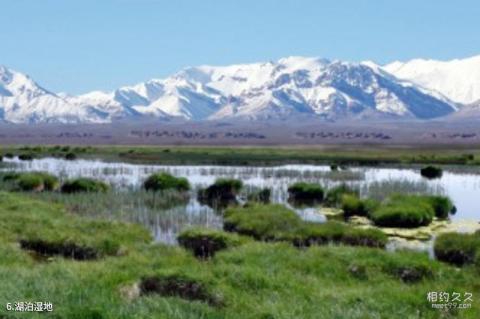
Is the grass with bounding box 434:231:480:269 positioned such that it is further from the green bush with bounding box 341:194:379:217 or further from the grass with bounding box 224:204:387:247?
the green bush with bounding box 341:194:379:217

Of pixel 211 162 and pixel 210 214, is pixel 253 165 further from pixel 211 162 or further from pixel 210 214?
pixel 210 214

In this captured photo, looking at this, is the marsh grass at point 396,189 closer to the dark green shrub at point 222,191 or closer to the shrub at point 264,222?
the dark green shrub at point 222,191

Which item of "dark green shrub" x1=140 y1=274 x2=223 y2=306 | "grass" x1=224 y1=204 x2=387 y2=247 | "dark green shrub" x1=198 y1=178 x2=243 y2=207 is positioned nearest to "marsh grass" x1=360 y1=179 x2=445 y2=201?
"dark green shrub" x1=198 y1=178 x2=243 y2=207

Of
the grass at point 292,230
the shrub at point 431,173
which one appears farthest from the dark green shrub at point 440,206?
the shrub at point 431,173

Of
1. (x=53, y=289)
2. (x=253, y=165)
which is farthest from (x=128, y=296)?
(x=253, y=165)

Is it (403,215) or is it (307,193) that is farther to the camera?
(307,193)

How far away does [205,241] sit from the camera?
96.5 ft

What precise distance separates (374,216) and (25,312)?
2596 cm

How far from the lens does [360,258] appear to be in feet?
78.6

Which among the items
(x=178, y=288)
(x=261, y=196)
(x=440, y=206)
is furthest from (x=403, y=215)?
(x=178, y=288)

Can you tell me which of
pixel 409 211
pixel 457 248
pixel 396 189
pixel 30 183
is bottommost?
pixel 396 189

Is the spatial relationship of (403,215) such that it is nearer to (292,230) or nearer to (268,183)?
(292,230)

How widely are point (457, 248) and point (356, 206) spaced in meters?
13.8

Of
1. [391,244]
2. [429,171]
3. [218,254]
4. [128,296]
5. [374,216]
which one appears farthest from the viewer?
[429,171]
